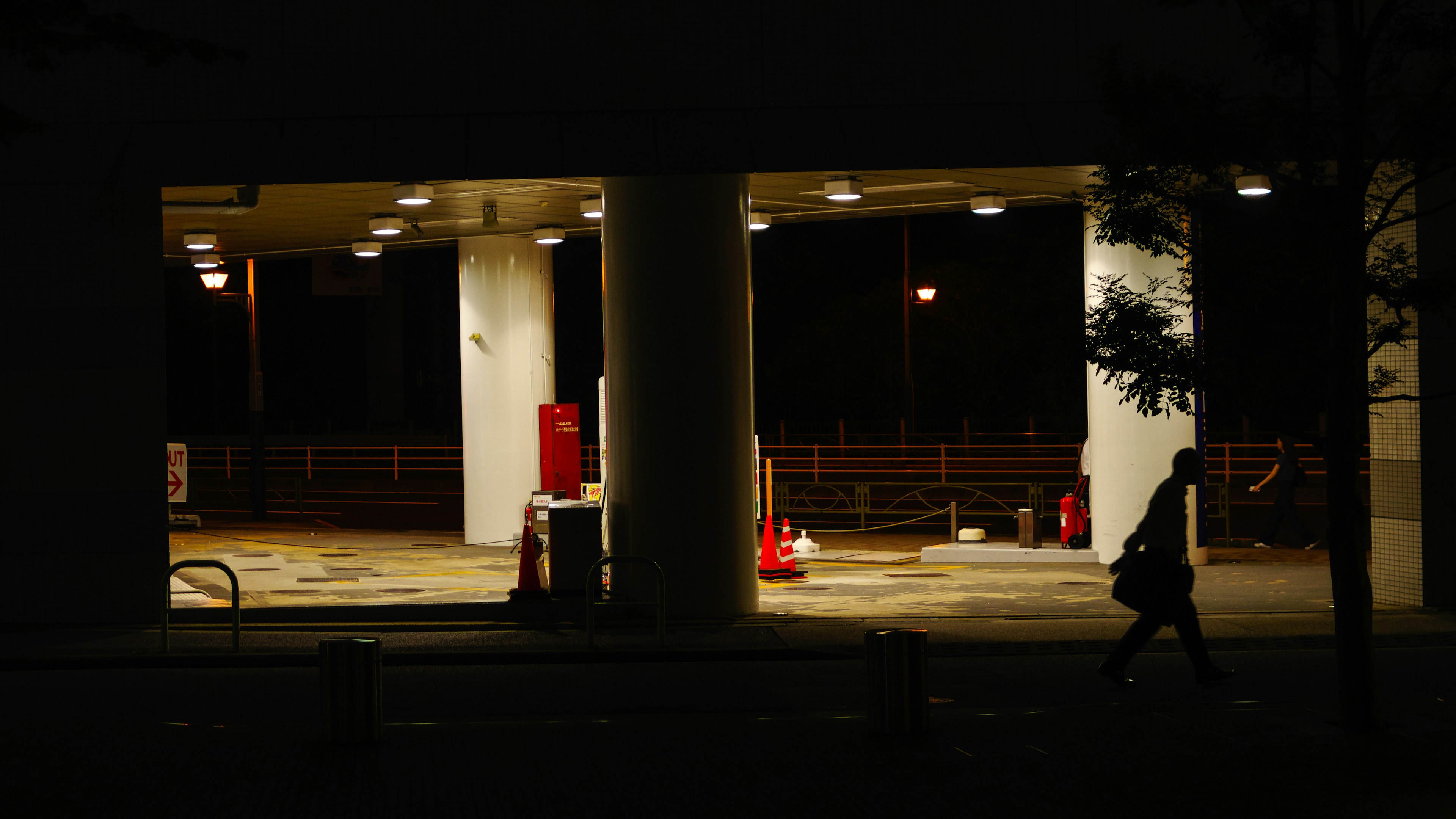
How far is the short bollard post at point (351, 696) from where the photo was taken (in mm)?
8102

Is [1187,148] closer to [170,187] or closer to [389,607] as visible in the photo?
[389,607]

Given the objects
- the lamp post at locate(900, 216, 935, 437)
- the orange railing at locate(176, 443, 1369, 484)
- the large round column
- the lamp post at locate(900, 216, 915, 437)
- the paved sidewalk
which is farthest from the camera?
the lamp post at locate(900, 216, 915, 437)

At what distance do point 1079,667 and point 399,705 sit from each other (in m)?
4.92

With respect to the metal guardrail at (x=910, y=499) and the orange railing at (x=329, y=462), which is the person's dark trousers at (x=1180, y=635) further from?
the orange railing at (x=329, y=462)

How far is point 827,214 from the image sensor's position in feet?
60.1

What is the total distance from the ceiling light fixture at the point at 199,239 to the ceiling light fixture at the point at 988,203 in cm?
931

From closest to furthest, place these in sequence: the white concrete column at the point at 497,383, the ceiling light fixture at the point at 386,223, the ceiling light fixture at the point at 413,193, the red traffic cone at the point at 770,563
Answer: the ceiling light fixture at the point at 413,193 → the red traffic cone at the point at 770,563 → the ceiling light fixture at the point at 386,223 → the white concrete column at the point at 497,383

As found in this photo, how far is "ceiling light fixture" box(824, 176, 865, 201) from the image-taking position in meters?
14.4

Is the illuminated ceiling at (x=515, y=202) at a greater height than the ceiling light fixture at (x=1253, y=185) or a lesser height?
greater

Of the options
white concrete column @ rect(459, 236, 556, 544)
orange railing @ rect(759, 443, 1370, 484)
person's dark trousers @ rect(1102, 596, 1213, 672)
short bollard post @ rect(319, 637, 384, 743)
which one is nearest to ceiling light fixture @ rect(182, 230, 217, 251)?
white concrete column @ rect(459, 236, 556, 544)

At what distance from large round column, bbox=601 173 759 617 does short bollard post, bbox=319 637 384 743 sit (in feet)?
17.1

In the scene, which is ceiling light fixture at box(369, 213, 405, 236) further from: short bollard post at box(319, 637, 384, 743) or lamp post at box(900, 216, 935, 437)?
lamp post at box(900, 216, 935, 437)

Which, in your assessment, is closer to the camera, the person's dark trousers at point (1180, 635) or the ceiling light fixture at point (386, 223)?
the person's dark trousers at point (1180, 635)

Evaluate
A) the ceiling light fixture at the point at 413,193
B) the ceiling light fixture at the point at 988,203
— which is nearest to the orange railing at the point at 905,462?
the ceiling light fixture at the point at 988,203
